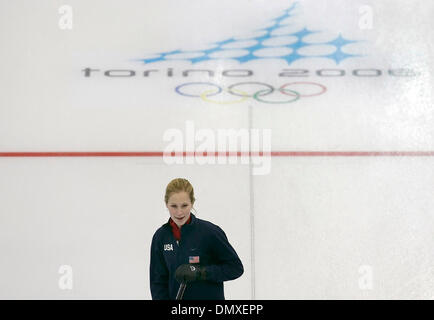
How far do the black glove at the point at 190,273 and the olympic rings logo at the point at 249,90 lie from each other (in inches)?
27.8

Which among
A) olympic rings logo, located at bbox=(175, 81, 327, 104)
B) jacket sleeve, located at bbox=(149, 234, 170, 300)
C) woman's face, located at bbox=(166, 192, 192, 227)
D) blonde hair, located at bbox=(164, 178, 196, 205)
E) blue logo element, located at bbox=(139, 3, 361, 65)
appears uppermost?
blue logo element, located at bbox=(139, 3, 361, 65)

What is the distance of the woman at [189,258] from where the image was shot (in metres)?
1.32

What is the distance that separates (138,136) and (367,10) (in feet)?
3.39

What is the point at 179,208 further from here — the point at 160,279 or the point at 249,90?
the point at 249,90

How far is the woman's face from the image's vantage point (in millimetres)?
1347

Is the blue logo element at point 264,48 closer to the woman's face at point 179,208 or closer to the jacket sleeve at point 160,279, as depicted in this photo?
the woman's face at point 179,208

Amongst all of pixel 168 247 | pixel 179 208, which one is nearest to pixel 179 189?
pixel 179 208

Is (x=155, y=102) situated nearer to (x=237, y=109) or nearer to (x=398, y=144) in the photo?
(x=237, y=109)

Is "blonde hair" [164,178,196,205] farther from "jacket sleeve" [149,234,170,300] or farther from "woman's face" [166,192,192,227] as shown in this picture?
"jacket sleeve" [149,234,170,300]

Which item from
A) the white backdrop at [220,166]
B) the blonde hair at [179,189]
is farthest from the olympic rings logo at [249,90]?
the blonde hair at [179,189]

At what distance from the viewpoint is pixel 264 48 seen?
185 centimetres

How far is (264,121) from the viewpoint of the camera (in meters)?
1.77

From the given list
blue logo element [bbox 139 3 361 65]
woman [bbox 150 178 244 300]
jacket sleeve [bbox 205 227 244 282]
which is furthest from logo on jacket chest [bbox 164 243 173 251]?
blue logo element [bbox 139 3 361 65]

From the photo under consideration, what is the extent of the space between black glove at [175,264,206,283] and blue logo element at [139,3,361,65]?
86cm
